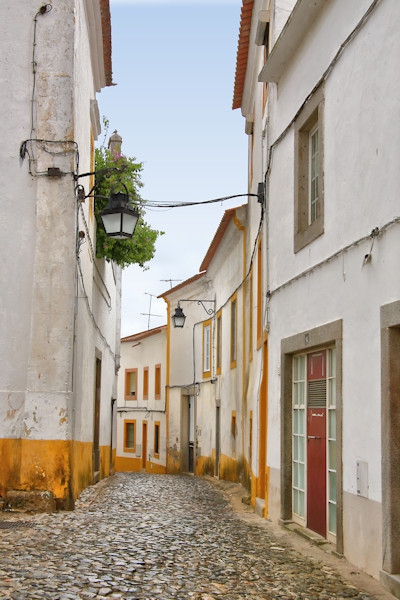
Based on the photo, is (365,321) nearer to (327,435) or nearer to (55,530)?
(327,435)

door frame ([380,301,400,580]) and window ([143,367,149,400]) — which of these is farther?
window ([143,367,149,400])

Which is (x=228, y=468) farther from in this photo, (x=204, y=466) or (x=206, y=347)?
(x=206, y=347)

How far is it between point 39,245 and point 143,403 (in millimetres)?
24467

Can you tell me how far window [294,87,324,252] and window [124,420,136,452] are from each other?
1079 inches

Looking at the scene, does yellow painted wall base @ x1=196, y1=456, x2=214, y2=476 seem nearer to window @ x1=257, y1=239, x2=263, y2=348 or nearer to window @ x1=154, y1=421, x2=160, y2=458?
window @ x1=154, y1=421, x2=160, y2=458

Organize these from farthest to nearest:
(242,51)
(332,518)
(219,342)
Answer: (219,342), (242,51), (332,518)

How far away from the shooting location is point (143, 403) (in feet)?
113

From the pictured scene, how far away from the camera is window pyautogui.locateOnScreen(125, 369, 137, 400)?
119ft

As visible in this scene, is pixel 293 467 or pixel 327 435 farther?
pixel 293 467

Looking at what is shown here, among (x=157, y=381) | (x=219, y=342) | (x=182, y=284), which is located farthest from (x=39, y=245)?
(x=157, y=381)

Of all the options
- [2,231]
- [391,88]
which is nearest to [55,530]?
[2,231]

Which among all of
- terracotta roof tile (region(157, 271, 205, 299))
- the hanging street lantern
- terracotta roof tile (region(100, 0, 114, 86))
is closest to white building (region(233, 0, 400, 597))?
the hanging street lantern

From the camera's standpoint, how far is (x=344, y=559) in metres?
7.16

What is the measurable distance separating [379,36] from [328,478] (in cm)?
413
